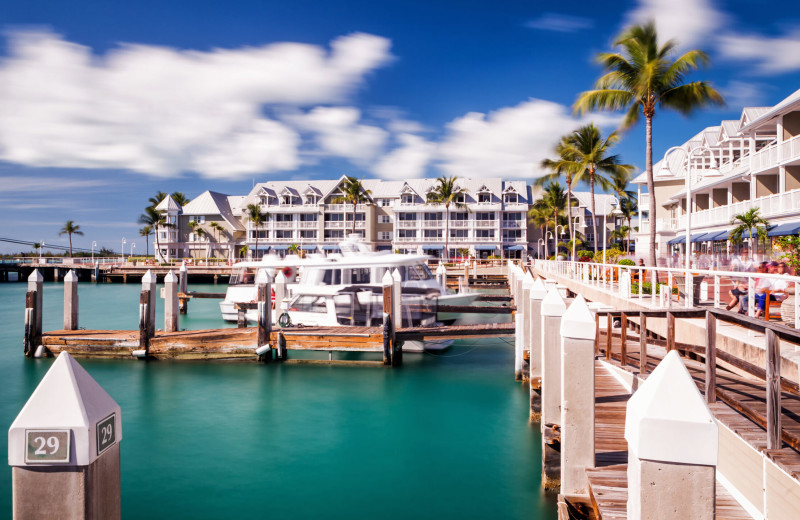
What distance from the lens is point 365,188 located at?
79875mm

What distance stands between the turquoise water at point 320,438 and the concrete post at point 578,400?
298cm

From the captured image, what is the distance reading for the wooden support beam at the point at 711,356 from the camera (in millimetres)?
5328

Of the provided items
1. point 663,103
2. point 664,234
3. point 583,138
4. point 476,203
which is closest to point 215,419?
point 663,103

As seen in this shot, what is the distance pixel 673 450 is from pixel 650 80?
26173 millimetres

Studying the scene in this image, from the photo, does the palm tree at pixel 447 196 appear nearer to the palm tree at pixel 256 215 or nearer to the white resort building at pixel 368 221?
the white resort building at pixel 368 221

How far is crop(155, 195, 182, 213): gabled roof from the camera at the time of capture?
276 feet

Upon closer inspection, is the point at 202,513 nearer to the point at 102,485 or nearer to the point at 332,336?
the point at 102,485

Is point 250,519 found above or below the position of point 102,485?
below

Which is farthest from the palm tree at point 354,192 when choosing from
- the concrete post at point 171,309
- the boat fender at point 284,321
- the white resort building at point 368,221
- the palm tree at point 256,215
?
the boat fender at point 284,321

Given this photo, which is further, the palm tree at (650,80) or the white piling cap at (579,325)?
the palm tree at (650,80)

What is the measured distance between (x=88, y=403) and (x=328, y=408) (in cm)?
1141

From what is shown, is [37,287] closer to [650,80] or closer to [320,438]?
[320,438]

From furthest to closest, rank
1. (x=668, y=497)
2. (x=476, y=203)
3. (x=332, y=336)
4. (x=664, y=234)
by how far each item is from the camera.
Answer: (x=476, y=203), (x=664, y=234), (x=332, y=336), (x=668, y=497)

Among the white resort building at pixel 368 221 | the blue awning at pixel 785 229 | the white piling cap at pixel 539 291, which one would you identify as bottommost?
the white piling cap at pixel 539 291
